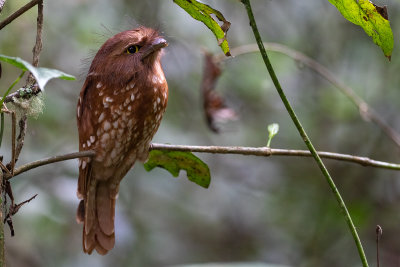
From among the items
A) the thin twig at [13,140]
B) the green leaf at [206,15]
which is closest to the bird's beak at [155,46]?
the green leaf at [206,15]

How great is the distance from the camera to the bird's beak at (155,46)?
210cm

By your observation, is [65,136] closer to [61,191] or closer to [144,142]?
[61,191]

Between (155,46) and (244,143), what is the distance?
113 inches

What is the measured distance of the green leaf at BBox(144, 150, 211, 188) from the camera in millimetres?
2041

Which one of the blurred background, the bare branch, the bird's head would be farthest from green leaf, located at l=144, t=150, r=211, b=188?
the blurred background

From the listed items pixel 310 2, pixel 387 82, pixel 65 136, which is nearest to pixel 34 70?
pixel 65 136

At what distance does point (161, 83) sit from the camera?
2211 millimetres

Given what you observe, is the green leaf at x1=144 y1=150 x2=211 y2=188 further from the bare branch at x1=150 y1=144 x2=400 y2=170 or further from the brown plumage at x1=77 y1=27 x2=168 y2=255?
the bare branch at x1=150 y1=144 x2=400 y2=170

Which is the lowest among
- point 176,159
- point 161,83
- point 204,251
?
point 204,251

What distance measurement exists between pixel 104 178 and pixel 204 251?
2.52 m

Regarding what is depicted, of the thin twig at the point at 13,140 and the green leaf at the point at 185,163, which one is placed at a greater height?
the green leaf at the point at 185,163

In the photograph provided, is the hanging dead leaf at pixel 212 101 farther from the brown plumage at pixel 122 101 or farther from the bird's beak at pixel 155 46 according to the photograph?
the bird's beak at pixel 155 46

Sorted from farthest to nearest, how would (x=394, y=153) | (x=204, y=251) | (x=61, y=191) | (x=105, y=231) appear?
(x=204, y=251), (x=394, y=153), (x=61, y=191), (x=105, y=231)

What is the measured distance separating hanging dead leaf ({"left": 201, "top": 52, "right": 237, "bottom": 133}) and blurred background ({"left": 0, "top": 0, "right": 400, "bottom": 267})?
4.02ft
